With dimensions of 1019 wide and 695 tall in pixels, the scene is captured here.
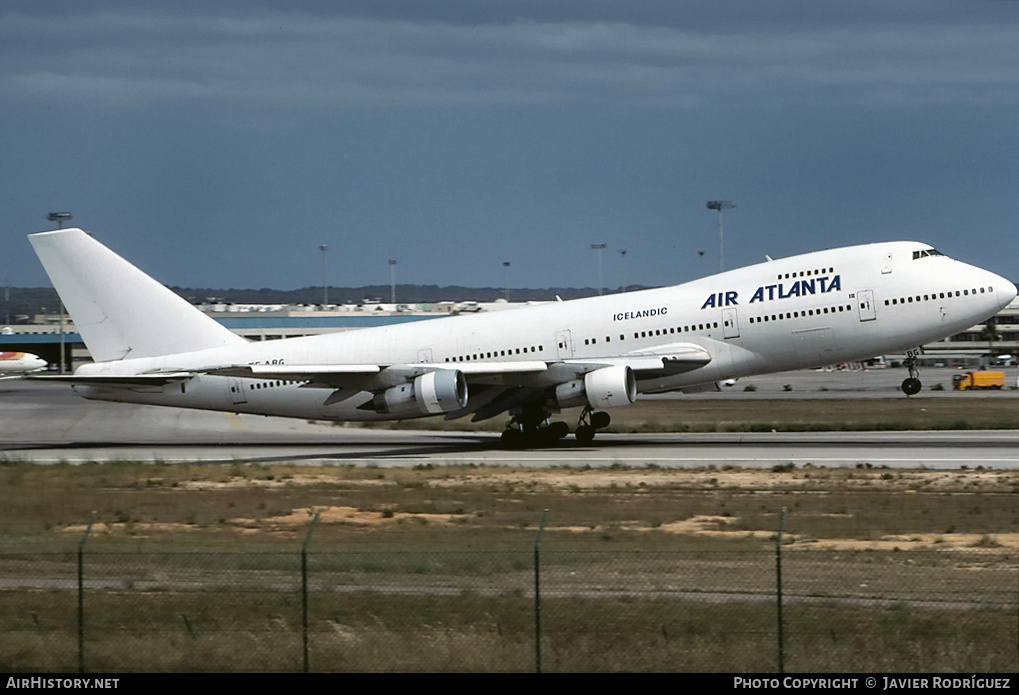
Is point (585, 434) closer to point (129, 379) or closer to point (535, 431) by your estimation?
point (535, 431)

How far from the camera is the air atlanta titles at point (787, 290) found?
39.6 m

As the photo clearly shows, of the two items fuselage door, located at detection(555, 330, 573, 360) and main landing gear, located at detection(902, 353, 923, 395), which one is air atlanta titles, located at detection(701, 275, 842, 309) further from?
main landing gear, located at detection(902, 353, 923, 395)

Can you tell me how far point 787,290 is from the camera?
40.0 m

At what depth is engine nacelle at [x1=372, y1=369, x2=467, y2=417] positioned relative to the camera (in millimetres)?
39281

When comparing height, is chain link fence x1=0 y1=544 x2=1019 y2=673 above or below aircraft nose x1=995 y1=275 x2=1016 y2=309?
below

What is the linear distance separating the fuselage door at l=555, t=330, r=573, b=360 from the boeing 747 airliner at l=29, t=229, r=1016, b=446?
5 centimetres

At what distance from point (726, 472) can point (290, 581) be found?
17.8m

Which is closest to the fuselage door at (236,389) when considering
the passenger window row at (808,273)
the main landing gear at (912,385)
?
the passenger window row at (808,273)

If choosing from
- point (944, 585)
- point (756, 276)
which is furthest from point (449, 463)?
point (944, 585)

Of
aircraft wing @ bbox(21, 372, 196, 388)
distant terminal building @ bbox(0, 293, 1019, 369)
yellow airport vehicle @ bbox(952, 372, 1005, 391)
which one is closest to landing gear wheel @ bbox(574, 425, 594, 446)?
aircraft wing @ bbox(21, 372, 196, 388)

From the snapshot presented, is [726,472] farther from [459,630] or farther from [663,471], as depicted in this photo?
[459,630]

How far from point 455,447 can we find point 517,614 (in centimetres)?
2804

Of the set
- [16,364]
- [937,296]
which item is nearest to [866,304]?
[937,296]
